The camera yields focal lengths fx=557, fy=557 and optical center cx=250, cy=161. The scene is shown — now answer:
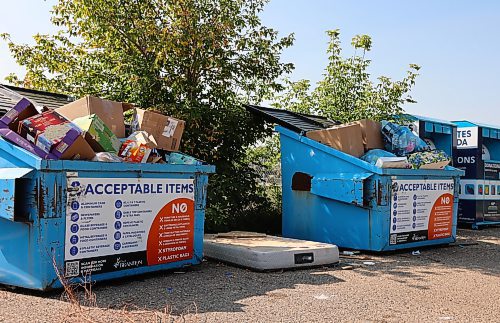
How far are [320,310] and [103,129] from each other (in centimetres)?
244

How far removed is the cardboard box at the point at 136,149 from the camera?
16.2ft


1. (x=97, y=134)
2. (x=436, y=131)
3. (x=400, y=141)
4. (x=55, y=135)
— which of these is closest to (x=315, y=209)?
(x=400, y=141)

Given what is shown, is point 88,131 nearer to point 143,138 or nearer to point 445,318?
point 143,138

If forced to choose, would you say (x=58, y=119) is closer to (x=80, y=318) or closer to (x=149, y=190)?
(x=149, y=190)

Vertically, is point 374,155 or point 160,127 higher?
point 160,127

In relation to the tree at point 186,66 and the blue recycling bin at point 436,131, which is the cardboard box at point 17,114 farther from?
the blue recycling bin at point 436,131

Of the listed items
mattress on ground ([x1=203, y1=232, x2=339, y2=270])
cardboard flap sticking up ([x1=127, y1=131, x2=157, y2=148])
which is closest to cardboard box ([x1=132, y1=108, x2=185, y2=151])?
cardboard flap sticking up ([x1=127, y1=131, x2=157, y2=148])

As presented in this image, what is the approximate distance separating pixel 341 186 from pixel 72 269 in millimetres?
3622

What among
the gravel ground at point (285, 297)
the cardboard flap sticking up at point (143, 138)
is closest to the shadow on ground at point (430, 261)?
the gravel ground at point (285, 297)

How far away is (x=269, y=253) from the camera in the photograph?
5.46 metres

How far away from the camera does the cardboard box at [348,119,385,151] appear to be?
7496mm

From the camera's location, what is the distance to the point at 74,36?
8781 mm

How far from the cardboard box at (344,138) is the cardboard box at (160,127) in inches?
92.5

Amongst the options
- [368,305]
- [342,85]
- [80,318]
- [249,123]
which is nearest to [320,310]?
[368,305]
